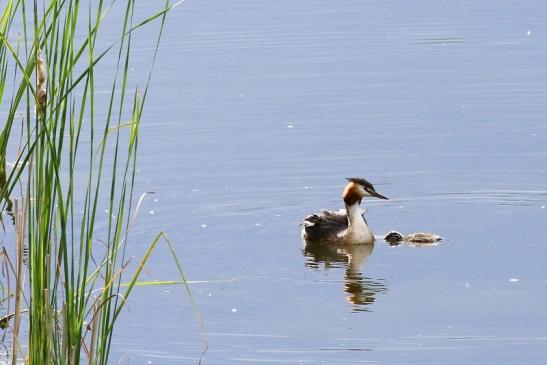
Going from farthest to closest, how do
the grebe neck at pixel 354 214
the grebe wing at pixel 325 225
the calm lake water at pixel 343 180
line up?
the grebe neck at pixel 354 214
the grebe wing at pixel 325 225
the calm lake water at pixel 343 180

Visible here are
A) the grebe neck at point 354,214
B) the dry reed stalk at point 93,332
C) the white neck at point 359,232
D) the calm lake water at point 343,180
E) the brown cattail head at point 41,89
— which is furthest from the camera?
the grebe neck at point 354,214

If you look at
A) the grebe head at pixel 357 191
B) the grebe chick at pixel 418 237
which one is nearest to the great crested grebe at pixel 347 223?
the grebe head at pixel 357 191

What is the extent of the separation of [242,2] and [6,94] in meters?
5.76

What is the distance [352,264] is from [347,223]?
90 cm

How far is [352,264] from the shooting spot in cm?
970

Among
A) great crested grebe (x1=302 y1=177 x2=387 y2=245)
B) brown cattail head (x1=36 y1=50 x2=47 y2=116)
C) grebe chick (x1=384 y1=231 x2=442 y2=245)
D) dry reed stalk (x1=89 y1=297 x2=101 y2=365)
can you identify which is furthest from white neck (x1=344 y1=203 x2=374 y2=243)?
brown cattail head (x1=36 y1=50 x2=47 y2=116)

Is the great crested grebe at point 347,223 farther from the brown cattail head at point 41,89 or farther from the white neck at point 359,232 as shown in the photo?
the brown cattail head at point 41,89

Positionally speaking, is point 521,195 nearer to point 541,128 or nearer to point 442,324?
point 541,128

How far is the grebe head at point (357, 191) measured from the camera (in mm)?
10391

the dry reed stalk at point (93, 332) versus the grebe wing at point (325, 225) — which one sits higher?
the dry reed stalk at point (93, 332)

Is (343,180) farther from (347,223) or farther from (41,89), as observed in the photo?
(41,89)

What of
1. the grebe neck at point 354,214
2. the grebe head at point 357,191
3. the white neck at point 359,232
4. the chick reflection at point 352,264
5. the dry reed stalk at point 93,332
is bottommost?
the chick reflection at point 352,264

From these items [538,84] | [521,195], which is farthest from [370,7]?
[521,195]

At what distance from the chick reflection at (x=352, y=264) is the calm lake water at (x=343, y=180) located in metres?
0.02
